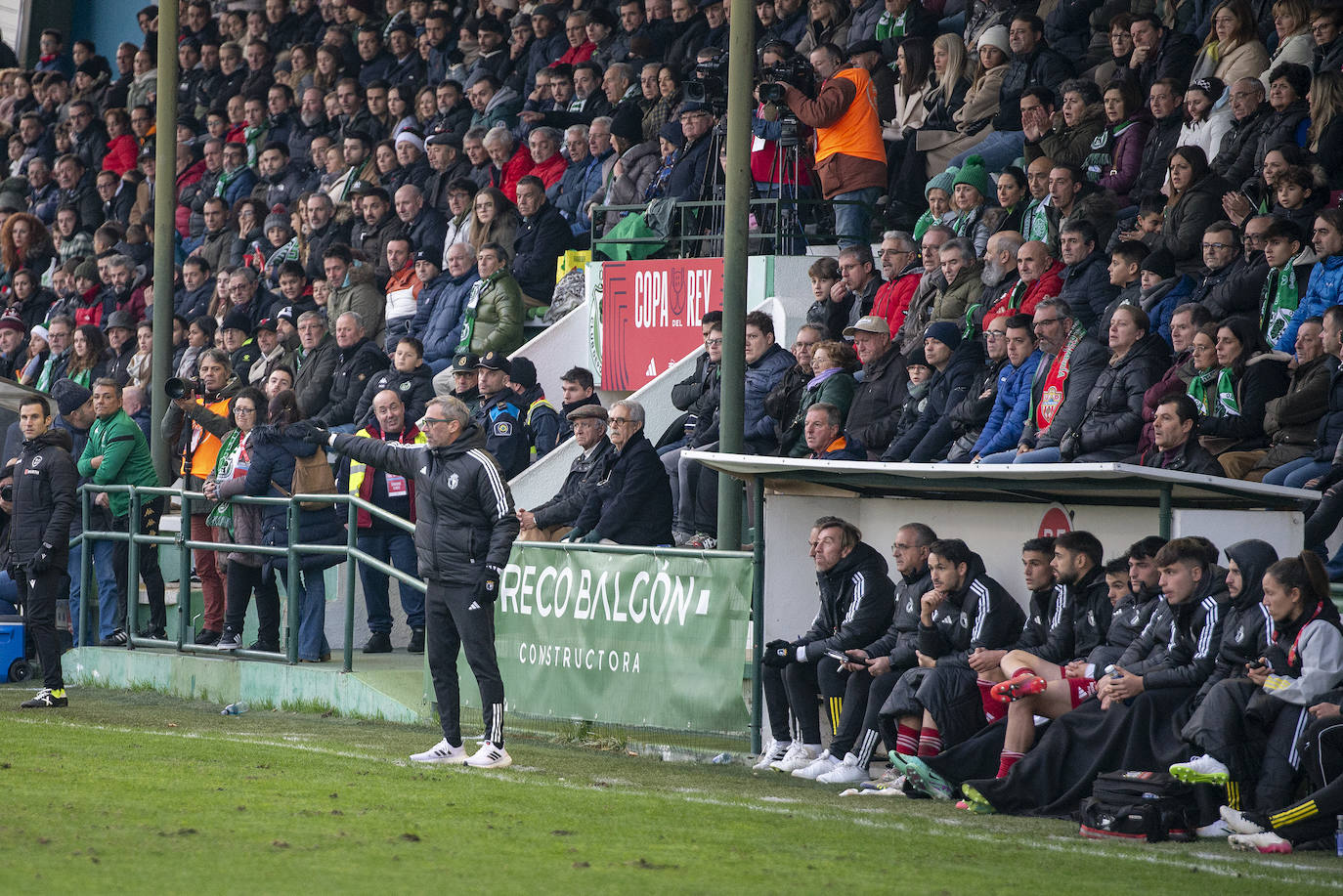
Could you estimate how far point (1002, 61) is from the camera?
14.8m

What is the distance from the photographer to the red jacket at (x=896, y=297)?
13273 mm

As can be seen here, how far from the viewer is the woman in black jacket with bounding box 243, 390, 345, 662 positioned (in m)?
13.0

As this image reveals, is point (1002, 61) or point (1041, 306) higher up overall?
point (1002, 61)

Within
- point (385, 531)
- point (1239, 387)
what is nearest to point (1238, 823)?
point (1239, 387)

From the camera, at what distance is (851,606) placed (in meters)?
10.1

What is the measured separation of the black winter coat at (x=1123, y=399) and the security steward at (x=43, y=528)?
22.1ft

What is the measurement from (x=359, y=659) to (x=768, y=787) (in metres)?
4.76

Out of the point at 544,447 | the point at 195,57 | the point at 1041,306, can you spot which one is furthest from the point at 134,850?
the point at 195,57

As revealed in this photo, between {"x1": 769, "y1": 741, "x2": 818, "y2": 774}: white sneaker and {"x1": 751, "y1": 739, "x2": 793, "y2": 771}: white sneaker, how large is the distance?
72 millimetres

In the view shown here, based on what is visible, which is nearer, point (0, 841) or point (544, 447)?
point (0, 841)

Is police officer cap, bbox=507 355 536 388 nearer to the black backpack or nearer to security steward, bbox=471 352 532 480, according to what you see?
security steward, bbox=471 352 532 480

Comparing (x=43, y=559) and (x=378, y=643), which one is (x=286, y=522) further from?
(x=43, y=559)

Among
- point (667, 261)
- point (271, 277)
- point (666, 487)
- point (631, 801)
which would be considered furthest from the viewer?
point (271, 277)

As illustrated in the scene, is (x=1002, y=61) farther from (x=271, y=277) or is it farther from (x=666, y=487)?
(x=271, y=277)
